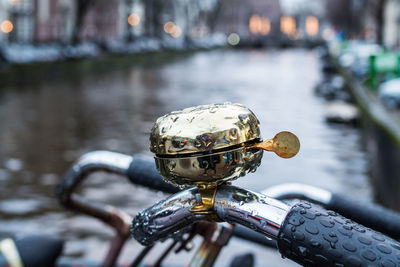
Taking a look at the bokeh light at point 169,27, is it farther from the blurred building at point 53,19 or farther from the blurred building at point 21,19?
the blurred building at point 21,19

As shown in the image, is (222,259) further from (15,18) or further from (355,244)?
(15,18)

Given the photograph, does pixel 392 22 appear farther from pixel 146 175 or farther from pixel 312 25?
pixel 312 25

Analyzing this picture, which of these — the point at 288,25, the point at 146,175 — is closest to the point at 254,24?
the point at 288,25

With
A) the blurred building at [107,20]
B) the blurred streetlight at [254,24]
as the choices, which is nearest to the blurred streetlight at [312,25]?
the blurred streetlight at [254,24]

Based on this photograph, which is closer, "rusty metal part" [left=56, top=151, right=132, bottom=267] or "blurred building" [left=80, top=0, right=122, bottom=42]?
"rusty metal part" [left=56, top=151, right=132, bottom=267]

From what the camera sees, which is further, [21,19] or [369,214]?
[21,19]

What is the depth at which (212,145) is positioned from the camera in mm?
1077

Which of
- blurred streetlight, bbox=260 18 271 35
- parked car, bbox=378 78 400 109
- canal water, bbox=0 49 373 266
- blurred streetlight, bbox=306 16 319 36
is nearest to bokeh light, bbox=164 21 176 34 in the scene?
→ blurred streetlight, bbox=260 18 271 35

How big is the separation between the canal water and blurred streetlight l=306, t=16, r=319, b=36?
124m

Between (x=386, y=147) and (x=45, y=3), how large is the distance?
47952 millimetres

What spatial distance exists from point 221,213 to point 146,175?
2.09 ft

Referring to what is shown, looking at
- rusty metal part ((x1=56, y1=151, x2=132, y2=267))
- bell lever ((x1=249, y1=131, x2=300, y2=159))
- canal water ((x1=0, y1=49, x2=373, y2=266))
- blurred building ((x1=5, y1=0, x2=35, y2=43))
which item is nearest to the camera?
bell lever ((x1=249, y1=131, x2=300, y2=159))

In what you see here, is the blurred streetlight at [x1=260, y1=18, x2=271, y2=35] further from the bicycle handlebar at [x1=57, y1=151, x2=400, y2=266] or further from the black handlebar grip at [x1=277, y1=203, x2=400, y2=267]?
the black handlebar grip at [x1=277, y1=203, x2=400, y2=267]

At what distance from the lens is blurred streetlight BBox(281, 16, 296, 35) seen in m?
134
